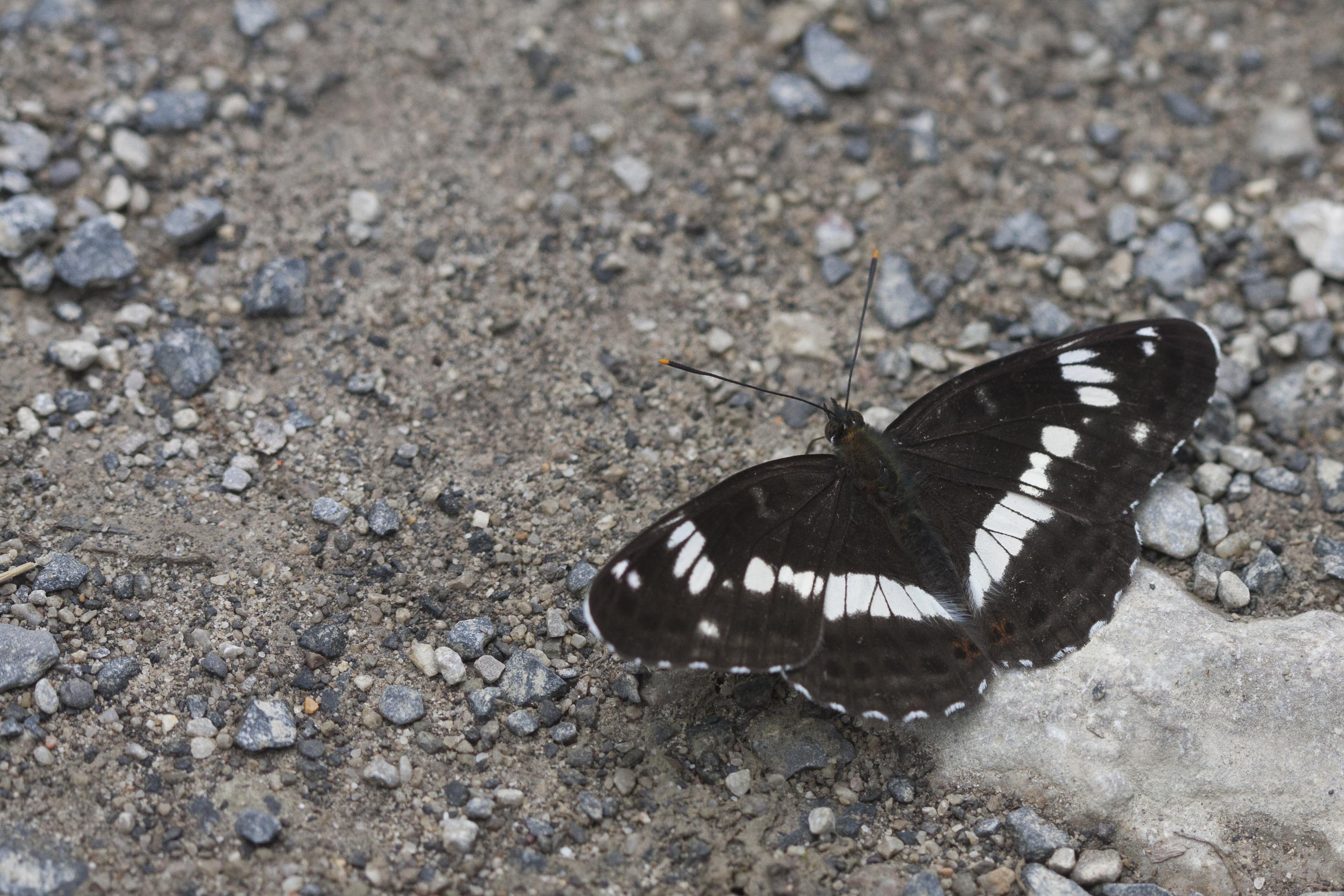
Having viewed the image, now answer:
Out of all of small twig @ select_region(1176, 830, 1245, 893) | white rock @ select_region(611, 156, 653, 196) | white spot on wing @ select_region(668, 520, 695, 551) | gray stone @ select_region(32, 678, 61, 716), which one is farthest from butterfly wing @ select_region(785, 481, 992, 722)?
gray stone @ select_region(32, 678, 61, 716)

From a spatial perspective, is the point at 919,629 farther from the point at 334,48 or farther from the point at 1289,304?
the point at 334,48

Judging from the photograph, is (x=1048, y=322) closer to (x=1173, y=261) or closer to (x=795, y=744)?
(x=1173, y=261)

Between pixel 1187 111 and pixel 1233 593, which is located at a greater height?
pixel 1187 111

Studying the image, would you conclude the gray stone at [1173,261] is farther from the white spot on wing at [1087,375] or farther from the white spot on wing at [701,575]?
the white spot on wing at [701,575]

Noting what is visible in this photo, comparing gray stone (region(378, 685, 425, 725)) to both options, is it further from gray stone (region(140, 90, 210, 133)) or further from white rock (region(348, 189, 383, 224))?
gray stone (region(140, 90, 210, 133))

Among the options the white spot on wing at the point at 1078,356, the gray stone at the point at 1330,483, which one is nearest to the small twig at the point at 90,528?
the white spot on wing at the point at 1078,356

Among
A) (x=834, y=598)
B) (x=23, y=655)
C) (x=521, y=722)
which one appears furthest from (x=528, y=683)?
(x=23, y=655)

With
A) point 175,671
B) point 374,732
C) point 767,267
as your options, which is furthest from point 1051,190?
point 175,671
